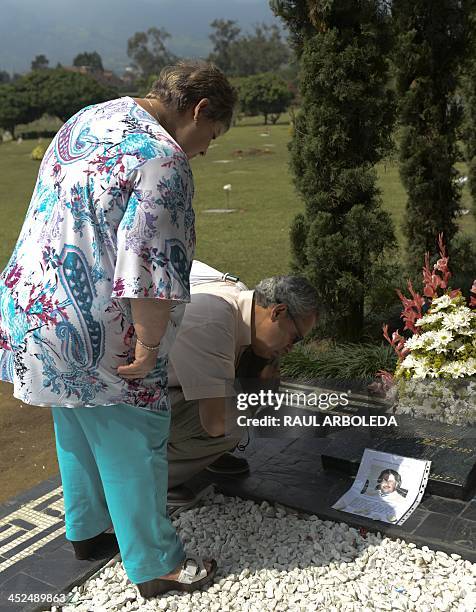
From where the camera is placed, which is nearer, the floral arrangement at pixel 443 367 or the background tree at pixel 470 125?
the floral arrangement at pixel 443 367

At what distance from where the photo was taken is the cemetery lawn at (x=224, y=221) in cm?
418

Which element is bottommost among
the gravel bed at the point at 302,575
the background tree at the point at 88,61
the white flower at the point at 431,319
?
the gravel bed at the point at 302,575

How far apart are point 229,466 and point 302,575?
0.86 metres

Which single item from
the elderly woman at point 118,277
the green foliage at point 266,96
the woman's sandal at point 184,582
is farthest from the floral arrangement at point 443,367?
the green foliage at point 266,96

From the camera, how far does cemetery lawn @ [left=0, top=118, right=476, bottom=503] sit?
13.7ft

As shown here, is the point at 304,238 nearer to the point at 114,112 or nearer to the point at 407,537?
the point at 407,537

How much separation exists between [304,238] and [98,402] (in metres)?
3.51

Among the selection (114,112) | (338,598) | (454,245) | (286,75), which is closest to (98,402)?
(114,112)

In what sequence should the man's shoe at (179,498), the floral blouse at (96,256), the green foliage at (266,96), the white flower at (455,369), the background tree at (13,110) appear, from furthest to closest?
the green foliage at (266,96) → the background tree at (13,110) → the white flower at (455,369) → the man's shoe at (179,498) → the floral blouse at (96,256)

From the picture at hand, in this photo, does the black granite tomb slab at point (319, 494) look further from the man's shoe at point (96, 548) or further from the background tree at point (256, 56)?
the background tree at point (256, 56)

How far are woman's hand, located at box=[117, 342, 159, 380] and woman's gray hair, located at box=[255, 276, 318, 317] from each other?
2.21ft

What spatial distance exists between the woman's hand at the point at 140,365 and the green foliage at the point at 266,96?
43409mm

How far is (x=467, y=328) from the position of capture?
11.7 feet

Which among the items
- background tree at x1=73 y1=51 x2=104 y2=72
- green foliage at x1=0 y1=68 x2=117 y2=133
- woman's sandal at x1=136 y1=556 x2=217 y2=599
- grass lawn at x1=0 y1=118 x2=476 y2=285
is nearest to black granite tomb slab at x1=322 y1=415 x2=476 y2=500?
→ woman's sandal at x1=136 y1=556 x2=217 y2=599
